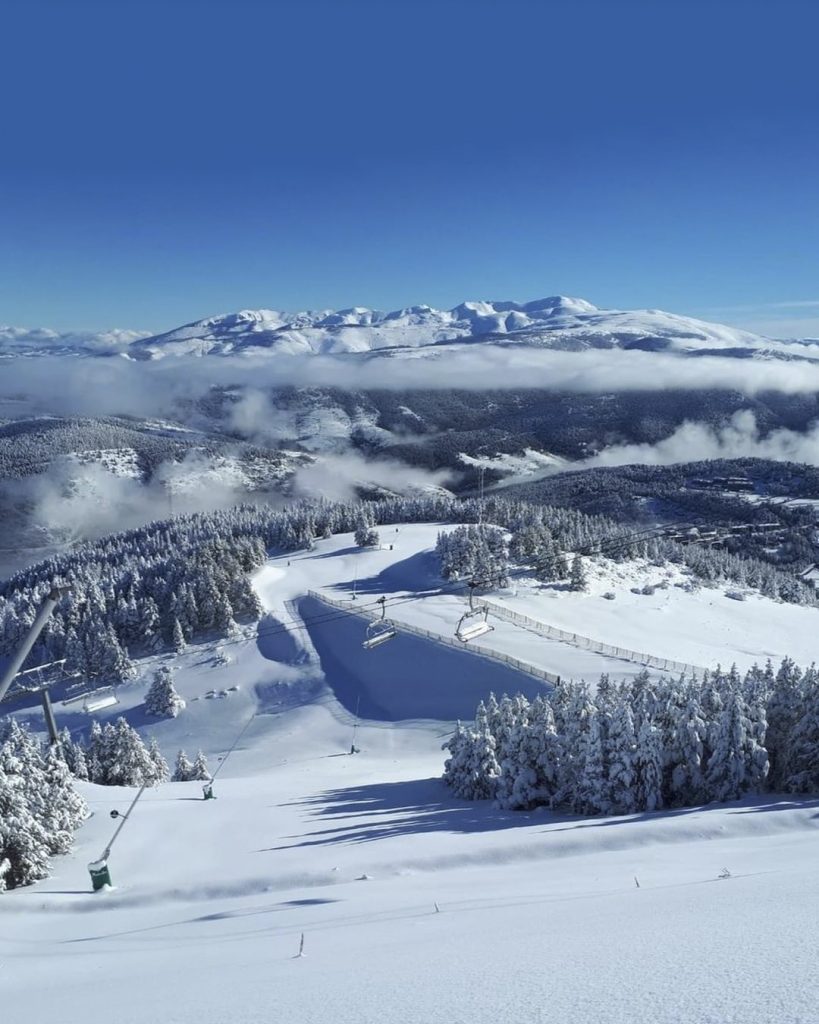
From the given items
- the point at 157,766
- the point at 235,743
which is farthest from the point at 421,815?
the point at 235,743

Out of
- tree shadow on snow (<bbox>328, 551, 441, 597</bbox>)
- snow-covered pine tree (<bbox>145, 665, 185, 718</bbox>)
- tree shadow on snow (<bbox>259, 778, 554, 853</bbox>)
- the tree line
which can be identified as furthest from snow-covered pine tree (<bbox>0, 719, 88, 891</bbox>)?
tree shadow on snow (<bbox>328, 551, 441, 597</bbox>)

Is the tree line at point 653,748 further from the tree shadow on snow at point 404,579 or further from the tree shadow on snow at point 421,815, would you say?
the tree shadow on snow at point 404,579

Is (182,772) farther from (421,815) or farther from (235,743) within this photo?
(421,815)

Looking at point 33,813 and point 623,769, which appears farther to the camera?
point 623,769

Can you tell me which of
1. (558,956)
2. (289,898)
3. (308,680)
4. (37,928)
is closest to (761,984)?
(558,956)

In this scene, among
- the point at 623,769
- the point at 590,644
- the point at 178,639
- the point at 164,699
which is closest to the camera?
the point at 623,769
